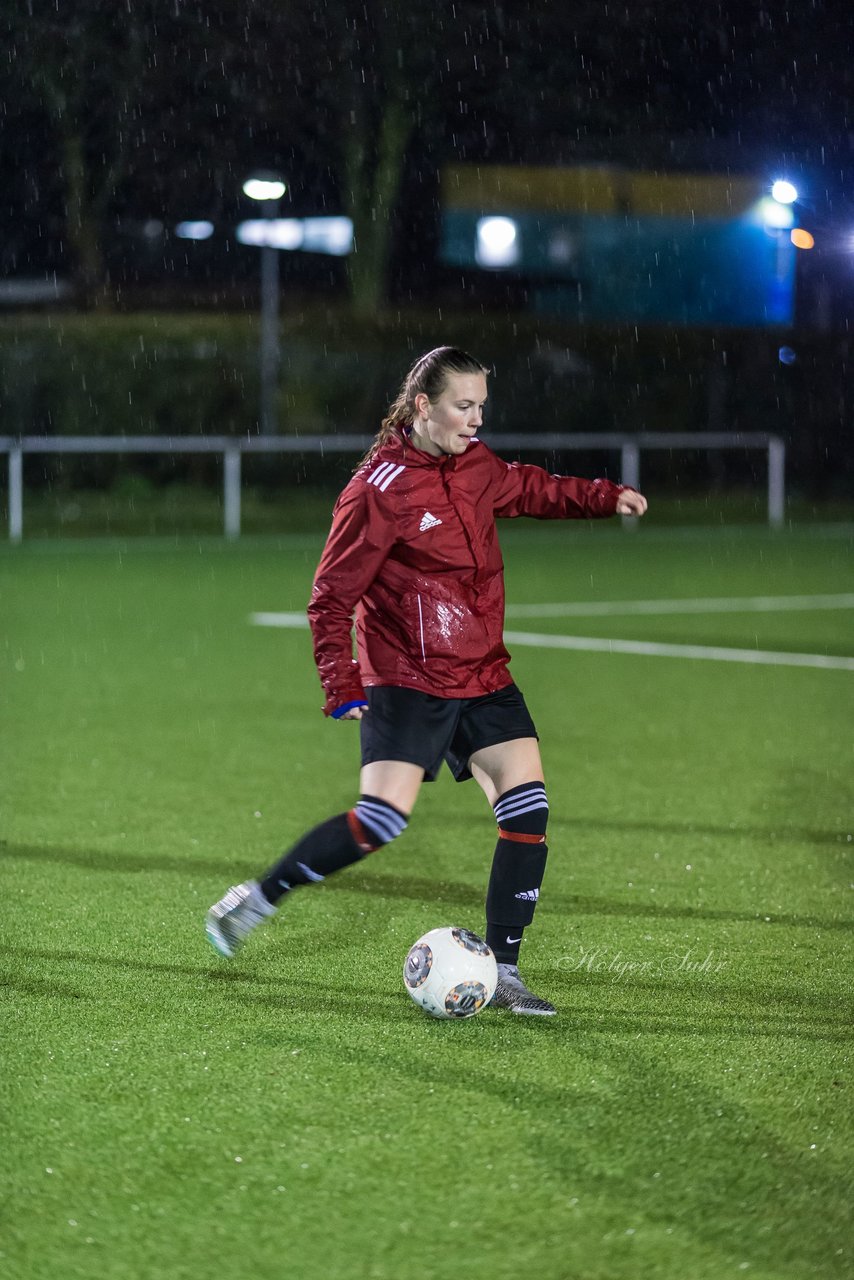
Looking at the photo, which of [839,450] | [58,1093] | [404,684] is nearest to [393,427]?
[404,684]

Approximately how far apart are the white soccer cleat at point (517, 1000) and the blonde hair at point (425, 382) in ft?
4.89

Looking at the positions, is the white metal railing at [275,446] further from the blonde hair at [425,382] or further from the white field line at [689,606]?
the blonde hair at [425,382]

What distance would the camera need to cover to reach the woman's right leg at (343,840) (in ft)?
16.4

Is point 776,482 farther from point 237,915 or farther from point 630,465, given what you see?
point 237,915

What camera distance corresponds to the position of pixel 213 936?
5320 millimetres

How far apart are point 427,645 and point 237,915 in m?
0.98

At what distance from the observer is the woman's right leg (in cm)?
500

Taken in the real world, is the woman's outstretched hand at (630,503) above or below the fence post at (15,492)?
above

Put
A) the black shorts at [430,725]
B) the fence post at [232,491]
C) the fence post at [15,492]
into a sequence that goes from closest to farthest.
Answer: the black shorts at [430,725], the fence post at [15,492], the fence post at [232,491]

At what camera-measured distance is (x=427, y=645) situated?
5000mm

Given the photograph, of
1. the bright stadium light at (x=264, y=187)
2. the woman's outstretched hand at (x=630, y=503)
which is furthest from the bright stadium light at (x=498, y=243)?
the woman's outstretched hand at (x=630, y=503)

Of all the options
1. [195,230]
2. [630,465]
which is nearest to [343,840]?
[630,465]

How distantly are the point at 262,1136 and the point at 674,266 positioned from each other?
38.8 m

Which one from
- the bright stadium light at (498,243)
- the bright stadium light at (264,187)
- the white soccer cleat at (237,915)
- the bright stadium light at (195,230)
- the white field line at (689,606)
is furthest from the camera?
the bright stadium light at (498,243)
